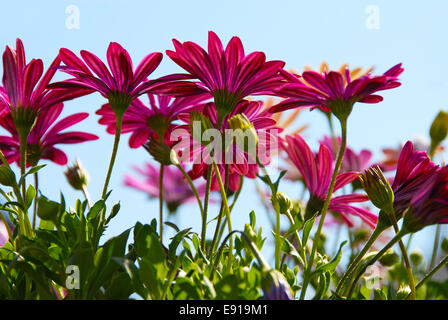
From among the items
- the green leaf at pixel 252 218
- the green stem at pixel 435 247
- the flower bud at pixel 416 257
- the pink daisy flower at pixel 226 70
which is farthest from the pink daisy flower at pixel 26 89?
the flower bud at pixel 416 257

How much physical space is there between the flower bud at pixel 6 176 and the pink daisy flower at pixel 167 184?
0.74 m

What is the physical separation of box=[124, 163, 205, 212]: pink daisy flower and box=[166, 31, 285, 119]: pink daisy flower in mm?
691

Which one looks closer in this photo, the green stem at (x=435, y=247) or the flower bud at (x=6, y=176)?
the flower bud at (x=6, y=176)

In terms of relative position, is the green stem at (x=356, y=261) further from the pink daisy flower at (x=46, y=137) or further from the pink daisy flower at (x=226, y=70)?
the pink daisy flower at (x=46, y=137)

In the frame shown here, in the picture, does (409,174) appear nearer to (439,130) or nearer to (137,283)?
(137,283)

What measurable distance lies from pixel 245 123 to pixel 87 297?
233mm

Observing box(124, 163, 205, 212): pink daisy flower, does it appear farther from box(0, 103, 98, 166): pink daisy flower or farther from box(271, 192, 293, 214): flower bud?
box(271, 192, 293, 214): flower bud

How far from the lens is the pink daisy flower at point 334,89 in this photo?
0.58 meters

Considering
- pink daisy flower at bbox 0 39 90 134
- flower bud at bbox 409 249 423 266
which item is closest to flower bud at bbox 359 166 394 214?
pink daisy flower at bbox 0 39 90 134

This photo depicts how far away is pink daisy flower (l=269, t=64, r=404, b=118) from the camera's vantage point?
584mm

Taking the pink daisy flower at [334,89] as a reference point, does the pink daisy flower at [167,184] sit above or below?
below
